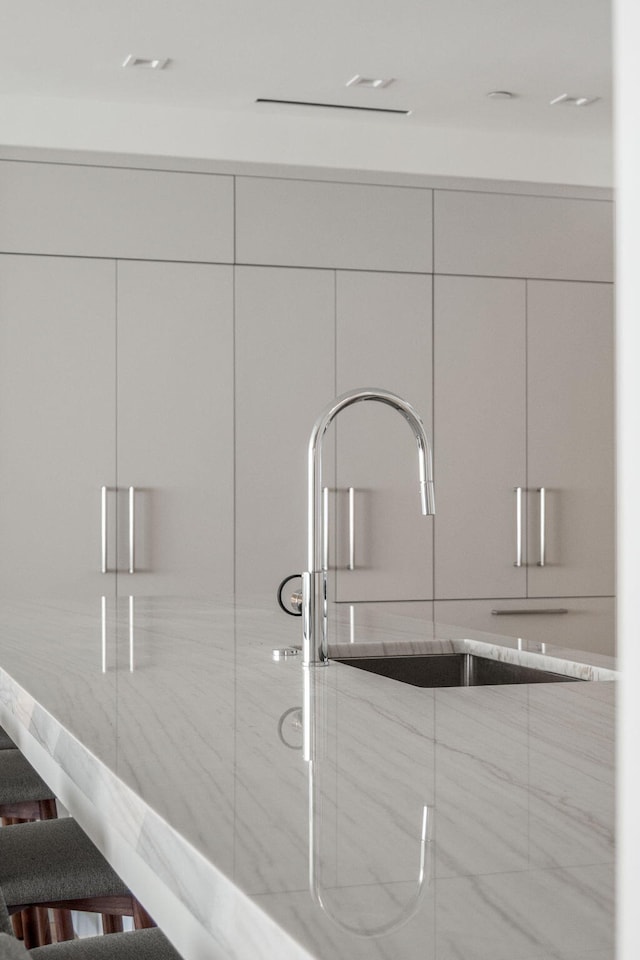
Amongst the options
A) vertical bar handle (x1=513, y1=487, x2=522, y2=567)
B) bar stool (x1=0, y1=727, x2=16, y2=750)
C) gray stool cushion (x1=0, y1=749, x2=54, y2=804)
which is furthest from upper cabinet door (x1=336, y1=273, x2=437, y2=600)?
gray stool cushion (x1=0, y1=749, x2=54, y2=804)

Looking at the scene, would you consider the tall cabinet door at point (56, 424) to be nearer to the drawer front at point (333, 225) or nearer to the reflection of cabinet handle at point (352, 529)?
the drawer front at point (333, 225)

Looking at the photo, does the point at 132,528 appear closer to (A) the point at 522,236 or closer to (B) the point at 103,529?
→ (B) the point at 103,529

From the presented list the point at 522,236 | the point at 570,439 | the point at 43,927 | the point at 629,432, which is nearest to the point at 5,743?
the point at 43,927

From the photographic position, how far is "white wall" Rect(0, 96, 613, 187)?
446cm

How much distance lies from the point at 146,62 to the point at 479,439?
2.05 m

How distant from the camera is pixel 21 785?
2.13 metres

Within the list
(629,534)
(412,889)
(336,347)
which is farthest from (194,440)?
(629,534)

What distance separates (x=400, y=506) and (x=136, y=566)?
115 centimetres

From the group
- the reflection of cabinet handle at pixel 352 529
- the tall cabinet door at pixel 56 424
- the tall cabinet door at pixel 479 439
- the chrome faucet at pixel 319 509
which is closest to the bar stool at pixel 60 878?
the chrome faucet at pixel 319 509

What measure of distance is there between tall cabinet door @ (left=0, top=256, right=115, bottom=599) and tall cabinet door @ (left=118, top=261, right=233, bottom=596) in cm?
8

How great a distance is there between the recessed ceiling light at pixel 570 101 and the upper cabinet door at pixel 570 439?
78cm

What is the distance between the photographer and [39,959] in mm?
1183

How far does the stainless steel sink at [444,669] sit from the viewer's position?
6.48 ft

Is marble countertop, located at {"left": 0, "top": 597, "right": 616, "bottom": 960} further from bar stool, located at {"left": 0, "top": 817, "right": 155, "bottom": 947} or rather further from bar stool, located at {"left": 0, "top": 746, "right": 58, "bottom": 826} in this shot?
bar stool, located at {"left": 0, "top": 746, "right": 58, "bottom": 826}
